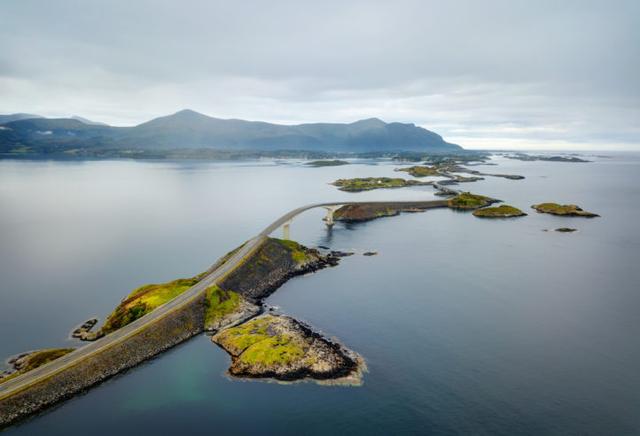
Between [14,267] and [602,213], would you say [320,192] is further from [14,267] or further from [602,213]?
[14,267]

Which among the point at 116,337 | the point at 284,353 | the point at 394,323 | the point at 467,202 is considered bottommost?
the point at 394,323

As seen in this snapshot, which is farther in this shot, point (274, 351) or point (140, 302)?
point (140, 302)

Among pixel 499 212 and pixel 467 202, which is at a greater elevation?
pixel 467 202

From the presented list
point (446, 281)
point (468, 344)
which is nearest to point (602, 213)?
point (446, 281)

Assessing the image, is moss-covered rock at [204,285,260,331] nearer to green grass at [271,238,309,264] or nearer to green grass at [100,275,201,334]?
green grass at [100,275,201,334]

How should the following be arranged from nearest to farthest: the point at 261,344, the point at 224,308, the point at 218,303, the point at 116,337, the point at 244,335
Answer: the point at 116,337 → the point at 261,344 → the point at 244,335 → the point at 224,308 → the point at 218,303

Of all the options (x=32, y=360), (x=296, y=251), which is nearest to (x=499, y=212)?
(x=296, y=251)

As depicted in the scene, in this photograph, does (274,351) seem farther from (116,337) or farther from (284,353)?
(116,337)

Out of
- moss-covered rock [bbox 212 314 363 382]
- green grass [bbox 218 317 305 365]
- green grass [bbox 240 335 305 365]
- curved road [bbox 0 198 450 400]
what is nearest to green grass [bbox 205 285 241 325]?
curved road [bbox 0 198 450 400]

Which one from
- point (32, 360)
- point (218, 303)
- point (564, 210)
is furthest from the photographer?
point (564, 210)
